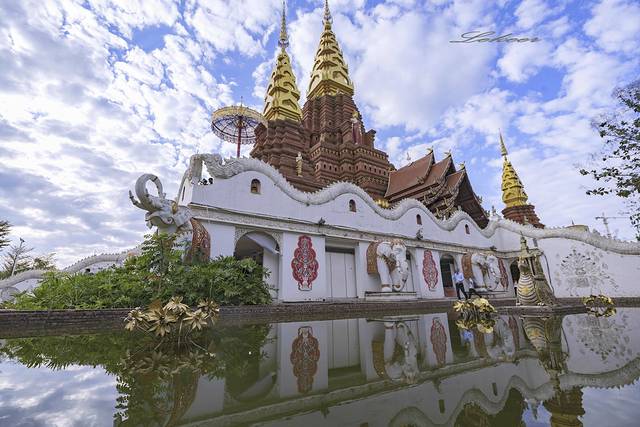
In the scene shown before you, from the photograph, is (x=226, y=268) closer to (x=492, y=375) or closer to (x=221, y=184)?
(x=221, y=184)

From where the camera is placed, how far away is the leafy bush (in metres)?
6.46

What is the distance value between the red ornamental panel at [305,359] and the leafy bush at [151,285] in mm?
3282

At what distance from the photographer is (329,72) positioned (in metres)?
28.4

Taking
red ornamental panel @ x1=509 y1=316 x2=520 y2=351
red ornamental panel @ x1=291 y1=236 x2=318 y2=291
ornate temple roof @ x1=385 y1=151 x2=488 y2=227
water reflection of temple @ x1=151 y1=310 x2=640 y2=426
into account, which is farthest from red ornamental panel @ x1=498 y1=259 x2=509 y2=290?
water reflection of temple @ x1=151 y1=310 x2=640 y2=426

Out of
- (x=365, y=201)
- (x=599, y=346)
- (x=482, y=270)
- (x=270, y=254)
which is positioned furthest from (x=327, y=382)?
(x=482, y=270)

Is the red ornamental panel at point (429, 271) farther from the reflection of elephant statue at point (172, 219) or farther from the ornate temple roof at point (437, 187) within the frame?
the reflection of elephant statue at point (172, 219)

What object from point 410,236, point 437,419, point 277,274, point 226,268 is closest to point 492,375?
point 437,419

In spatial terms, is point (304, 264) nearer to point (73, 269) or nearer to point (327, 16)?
→ point (73, 269)

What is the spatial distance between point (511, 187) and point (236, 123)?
91.8 ft

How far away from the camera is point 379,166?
73.5 ft

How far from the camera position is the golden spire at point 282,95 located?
23172mm

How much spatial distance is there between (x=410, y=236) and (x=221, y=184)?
9531 millimetres

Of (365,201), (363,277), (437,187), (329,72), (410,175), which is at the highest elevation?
(329,72)

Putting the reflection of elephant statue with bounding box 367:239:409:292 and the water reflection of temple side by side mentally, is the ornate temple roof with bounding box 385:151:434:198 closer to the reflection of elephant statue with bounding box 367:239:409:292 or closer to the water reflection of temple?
the reflection of elephant statue with bounding box 367:239:409:292
